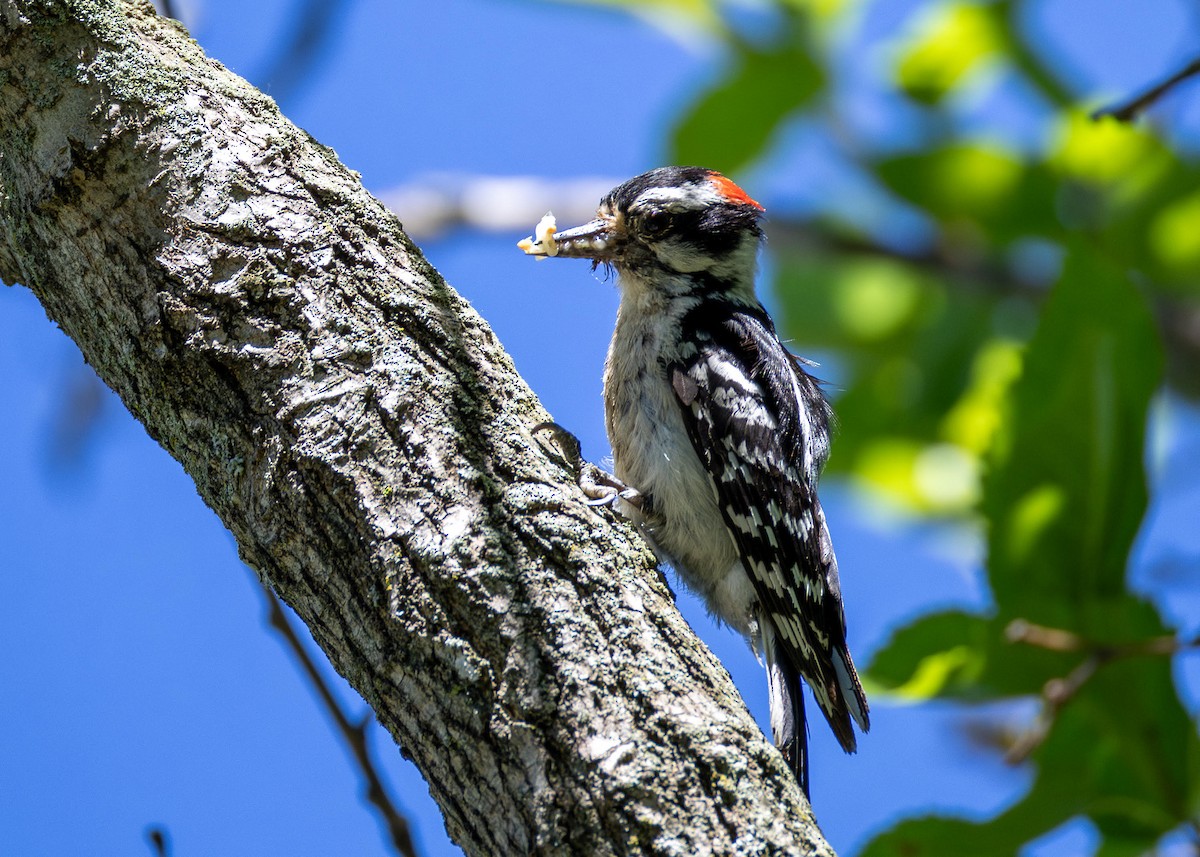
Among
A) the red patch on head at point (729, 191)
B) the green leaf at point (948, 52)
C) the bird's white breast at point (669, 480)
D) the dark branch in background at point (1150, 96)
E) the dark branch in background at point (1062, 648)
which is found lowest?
the dark branch in background at point (1062, 648)

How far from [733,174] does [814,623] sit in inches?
72.0

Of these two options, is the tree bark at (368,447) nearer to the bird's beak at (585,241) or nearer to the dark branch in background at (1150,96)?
the dark branch in background at (1150,96)

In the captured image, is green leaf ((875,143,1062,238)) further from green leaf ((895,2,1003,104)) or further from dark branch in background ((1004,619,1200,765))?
dark branch in background ((1004,619,1200,765))

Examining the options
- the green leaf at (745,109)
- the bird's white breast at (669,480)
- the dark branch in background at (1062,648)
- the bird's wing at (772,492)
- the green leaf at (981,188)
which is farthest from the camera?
the green leaf at (745,109)

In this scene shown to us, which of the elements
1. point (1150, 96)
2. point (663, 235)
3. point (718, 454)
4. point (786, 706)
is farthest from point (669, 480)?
point (1150, 96)

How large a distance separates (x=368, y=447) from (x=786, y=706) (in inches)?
62.9

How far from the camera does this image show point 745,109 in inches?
168

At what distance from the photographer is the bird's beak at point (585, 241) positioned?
364 cm

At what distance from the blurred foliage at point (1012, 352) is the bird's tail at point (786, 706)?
52cm

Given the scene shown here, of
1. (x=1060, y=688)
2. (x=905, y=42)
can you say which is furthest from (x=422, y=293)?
(x=905, y=42)

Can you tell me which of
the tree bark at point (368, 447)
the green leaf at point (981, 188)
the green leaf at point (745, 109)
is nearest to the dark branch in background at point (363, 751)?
the tree bark at point (368, 447)

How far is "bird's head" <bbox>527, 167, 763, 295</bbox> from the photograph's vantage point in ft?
12.4

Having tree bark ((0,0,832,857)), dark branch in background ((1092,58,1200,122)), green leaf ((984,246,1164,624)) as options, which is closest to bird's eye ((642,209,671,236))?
green leaf ((984,246,1164,624))

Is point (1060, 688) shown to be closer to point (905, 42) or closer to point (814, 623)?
point (814, 623)
